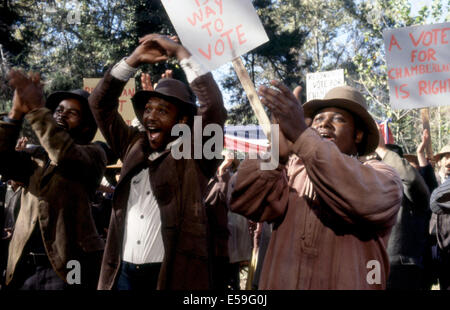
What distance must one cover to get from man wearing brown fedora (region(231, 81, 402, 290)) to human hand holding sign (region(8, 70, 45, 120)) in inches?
55.1

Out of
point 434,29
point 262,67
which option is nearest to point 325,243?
point 434,29

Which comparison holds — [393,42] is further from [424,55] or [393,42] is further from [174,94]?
[174,94]

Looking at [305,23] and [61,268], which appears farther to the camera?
[305,23]

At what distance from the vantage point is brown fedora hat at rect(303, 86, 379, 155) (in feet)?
8.81

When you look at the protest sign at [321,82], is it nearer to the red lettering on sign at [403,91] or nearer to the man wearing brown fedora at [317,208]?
→ the red lettering on sign at [403,91]

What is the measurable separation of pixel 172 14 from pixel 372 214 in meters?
1.54

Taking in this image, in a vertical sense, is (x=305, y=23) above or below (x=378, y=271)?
above

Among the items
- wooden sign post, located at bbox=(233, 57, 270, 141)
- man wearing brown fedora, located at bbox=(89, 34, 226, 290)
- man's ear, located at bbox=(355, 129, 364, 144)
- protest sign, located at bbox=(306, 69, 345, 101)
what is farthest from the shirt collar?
protest sign, located at bbox=(306, 69, 345, 101)

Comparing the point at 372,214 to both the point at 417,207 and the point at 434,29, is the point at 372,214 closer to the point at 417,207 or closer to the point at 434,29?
the point at 417,207

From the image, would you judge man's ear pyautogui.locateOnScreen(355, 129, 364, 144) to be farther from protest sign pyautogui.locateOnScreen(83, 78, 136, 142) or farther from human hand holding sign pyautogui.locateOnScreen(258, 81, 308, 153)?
protest sign pyautogui.locateOnScreen(83, 78, 136, 142)

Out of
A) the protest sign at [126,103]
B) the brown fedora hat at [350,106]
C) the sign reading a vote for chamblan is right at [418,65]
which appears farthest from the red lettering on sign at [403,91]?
the protest sign at [126,103]

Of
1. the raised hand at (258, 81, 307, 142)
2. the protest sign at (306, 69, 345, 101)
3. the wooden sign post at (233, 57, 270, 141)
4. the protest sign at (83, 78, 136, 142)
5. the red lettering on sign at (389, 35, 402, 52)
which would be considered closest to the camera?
the raised hand at (258, 81, 307, 142)

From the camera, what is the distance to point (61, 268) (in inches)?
124

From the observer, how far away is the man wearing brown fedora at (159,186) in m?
2.74
